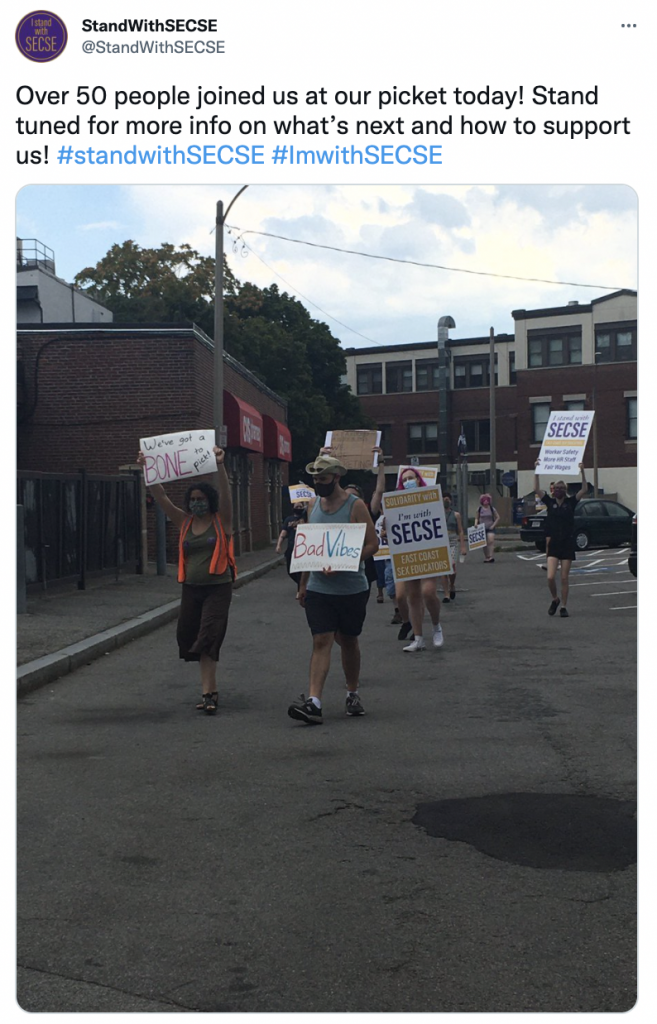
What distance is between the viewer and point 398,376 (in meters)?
68.0

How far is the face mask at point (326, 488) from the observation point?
8.20 m

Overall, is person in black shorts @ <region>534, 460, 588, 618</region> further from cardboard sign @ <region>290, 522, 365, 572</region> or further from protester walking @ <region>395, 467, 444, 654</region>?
cardboard sign @ <region>290, 522, 365, 572</region>

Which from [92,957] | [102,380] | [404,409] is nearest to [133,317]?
[102,380]

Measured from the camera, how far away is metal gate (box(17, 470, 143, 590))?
1730cm

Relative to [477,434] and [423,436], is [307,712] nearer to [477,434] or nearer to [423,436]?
[477,434]

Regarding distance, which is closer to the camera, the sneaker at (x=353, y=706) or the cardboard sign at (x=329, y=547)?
the cardboard sign at (x=329, y=547)

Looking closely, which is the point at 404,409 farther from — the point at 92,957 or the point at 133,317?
the point at 92,957

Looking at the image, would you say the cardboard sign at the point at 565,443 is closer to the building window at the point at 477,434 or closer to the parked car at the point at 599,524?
the parked car at the point at 599,524

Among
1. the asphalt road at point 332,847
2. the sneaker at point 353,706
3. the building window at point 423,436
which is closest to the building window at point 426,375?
the building window at point 423,436

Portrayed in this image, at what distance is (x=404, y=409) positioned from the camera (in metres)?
67.4
